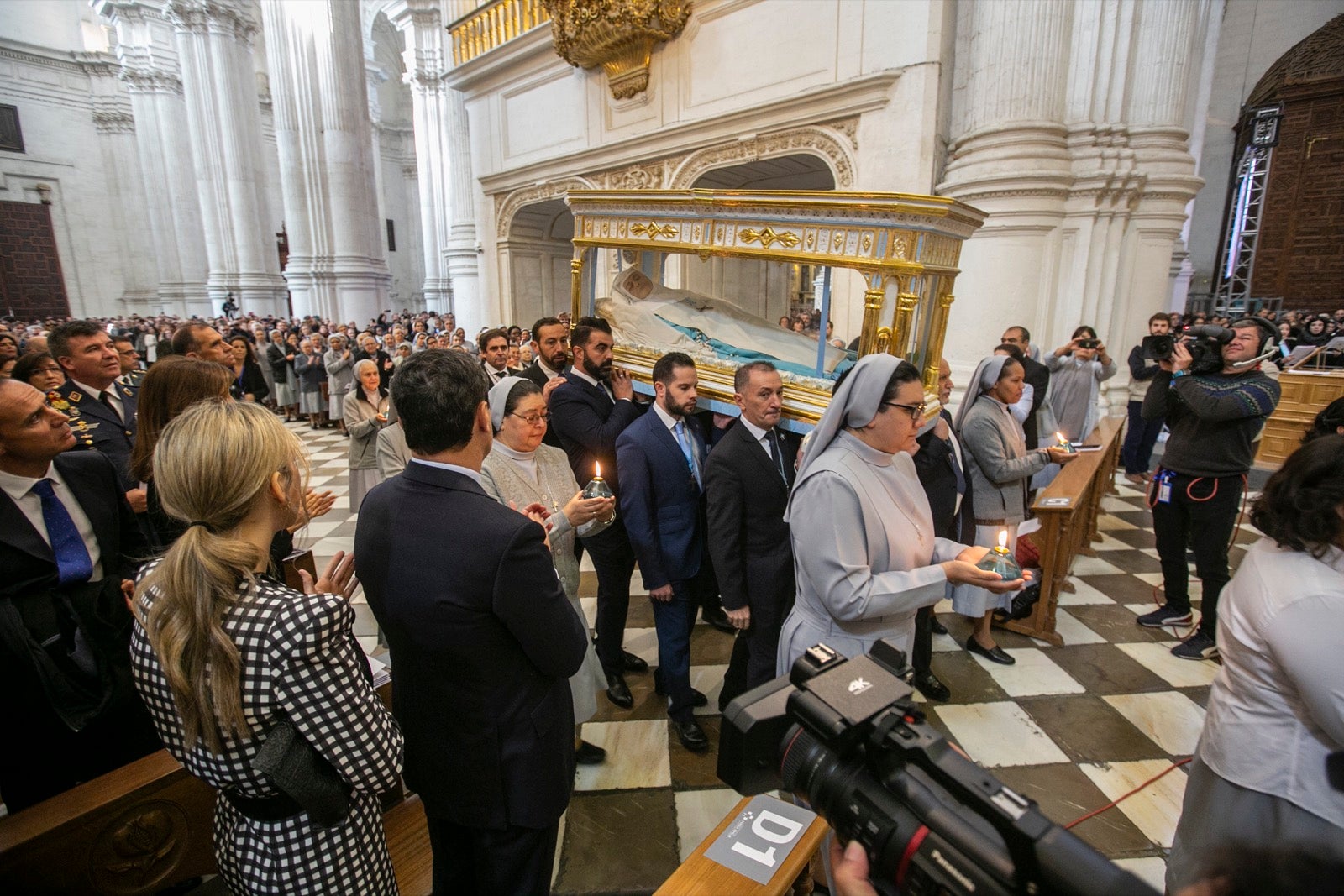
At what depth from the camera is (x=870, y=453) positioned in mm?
1771

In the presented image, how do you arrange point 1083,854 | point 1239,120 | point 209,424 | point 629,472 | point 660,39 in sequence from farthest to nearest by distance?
point 1239,120
point 660,39
point 629,472
point 209,424
point 1083,854

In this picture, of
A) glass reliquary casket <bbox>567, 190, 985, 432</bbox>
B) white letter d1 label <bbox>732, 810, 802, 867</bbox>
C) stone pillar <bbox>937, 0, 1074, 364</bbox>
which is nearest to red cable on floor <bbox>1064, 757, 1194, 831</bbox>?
white letter d1 label <bbox>732, 810, 802, 867</bbox>

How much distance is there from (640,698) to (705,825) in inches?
32.7

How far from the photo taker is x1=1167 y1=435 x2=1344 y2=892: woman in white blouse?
4.03ft

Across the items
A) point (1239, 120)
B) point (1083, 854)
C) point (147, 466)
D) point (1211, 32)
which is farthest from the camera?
point (1239, 120)

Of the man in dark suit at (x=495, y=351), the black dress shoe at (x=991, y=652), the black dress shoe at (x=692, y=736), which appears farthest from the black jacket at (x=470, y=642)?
the man in dark suit at (x=495, y=351)

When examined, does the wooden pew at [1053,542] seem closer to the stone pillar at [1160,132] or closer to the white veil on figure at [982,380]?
the white veil on figure at [982,380]

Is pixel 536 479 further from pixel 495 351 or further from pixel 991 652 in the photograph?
pixel 991 652

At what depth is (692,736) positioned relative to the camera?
2.65 metres

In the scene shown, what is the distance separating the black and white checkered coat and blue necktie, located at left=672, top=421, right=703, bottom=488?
1614 mm

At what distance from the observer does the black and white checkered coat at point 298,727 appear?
Result: 1.07 metres

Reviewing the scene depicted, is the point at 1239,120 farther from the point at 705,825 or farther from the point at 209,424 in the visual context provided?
the point at 209,424

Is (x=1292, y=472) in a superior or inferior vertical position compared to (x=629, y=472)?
superior

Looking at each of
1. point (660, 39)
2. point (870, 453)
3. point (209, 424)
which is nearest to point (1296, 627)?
point (870, 453)
